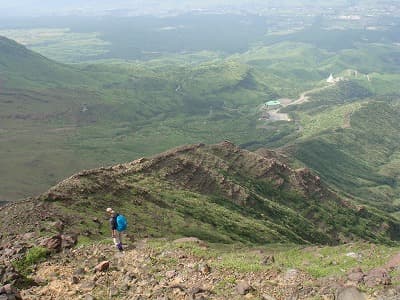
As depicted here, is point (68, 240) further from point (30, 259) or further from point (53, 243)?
point (30, 259)

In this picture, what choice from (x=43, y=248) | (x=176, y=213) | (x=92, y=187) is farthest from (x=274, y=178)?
(x=43, y=248)

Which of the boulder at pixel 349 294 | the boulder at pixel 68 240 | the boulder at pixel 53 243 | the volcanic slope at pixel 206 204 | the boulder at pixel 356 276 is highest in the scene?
the boulder at pixel 349 294

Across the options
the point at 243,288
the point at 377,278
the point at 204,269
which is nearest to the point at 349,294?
the point at 377,278

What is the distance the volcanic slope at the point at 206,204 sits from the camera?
2302 inches

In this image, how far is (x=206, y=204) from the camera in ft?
309

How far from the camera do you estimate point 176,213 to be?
7844cm

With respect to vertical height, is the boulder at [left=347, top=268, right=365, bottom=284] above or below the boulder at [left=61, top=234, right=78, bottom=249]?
above

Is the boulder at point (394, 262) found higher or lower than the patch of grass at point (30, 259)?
higher

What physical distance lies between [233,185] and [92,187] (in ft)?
158

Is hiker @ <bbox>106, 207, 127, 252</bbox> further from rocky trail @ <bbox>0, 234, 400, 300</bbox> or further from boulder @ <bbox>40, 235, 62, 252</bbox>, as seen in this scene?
boulder @ <bbox>40, 235, 62, 252</bbox>

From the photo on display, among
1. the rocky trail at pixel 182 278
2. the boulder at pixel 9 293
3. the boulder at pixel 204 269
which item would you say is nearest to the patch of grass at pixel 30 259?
the rocky trail at pixel 182 278

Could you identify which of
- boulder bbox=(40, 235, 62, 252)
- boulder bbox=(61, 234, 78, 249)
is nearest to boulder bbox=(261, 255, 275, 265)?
boulder bbox=(61, 234, 78, 249)

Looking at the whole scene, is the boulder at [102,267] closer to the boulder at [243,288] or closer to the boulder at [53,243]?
the boulder at [53,243]

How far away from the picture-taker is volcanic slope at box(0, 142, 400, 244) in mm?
58469
